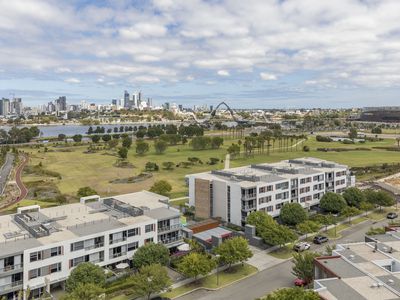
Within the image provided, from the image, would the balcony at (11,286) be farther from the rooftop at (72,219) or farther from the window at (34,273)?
the rooftop at (72,219)

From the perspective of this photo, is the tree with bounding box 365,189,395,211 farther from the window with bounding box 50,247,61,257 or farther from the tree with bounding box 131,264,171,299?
the window with bounding box 50,247,61,257

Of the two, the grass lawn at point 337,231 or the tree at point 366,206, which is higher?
the tree at point 366,206

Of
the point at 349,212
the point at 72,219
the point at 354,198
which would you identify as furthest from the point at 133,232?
the point at 354,198

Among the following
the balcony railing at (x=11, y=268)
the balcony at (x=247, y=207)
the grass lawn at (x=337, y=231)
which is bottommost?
the grass lawn at (x=337, y=231)

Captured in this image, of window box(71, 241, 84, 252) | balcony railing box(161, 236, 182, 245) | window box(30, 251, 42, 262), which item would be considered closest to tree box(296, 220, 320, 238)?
balcony railing box(161, 236, 182, 245)

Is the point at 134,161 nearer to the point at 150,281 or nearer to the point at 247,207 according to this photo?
the point at 247,207

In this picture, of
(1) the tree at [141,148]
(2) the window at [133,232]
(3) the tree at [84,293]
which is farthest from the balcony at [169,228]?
(1) the tree at [141,148]
